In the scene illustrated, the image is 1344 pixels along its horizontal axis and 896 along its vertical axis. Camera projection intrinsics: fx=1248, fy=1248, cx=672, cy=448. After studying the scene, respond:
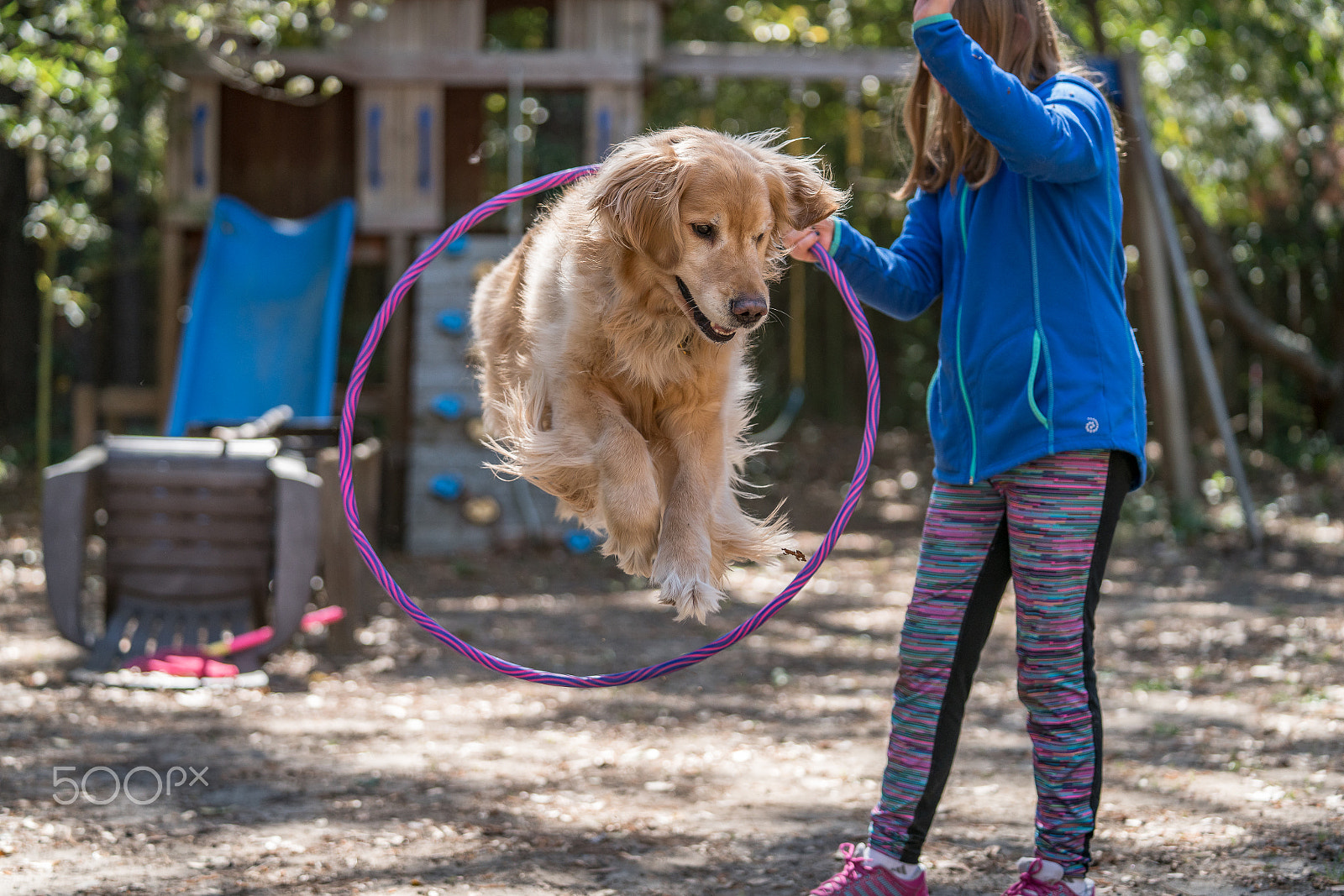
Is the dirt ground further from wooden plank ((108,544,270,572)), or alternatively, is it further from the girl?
the girl

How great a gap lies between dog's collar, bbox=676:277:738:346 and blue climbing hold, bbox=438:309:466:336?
244 inches

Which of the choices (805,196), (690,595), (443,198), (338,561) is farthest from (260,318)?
(690,595)

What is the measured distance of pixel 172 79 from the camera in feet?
30.9

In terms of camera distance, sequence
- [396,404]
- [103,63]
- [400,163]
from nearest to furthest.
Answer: [103,63] → [400,163] → [396,404]

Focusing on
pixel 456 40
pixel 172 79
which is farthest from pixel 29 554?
pixel 456 40

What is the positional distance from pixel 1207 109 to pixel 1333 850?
11.8 meters

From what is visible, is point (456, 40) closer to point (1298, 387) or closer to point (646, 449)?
point (646, 449)

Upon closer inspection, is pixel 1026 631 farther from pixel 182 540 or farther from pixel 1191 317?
pixel 1191 317

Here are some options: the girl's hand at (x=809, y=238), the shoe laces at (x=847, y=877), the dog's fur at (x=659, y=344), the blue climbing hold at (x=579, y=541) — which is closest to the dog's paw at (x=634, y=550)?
the dog's fur at (x=659, y=344)

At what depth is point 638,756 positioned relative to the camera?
4.87 m

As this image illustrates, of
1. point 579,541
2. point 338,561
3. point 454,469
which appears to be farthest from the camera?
point 454,469

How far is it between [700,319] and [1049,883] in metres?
1.58

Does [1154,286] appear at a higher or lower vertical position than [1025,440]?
higher

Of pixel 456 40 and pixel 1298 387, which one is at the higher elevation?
→ pixel 456 40
